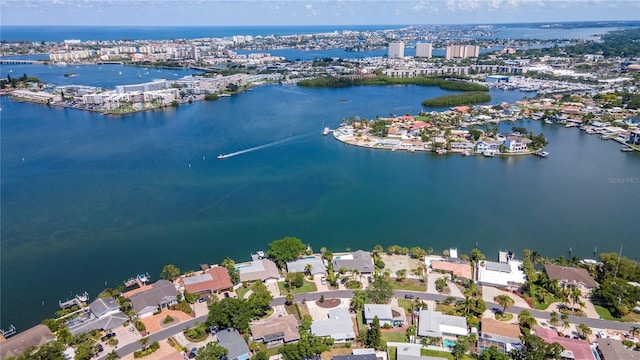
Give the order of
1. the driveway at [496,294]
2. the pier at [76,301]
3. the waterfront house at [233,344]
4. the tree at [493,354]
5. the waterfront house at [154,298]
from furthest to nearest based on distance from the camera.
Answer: the pier at [76,301], the driveway at [496,294], the waterfront house at [154,298], the waterfront house at [233,344], the tree at [493,354]

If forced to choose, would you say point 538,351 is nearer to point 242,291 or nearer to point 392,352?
point 392,352

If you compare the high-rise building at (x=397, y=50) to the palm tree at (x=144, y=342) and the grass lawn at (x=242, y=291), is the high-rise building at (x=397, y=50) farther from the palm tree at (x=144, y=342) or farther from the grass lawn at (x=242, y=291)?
the palm tree at (x=144, y=342)

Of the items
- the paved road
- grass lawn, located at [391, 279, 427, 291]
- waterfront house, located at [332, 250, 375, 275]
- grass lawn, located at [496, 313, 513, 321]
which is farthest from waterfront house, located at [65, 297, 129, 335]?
grass lawn, located at [496, 313, 513, 321]

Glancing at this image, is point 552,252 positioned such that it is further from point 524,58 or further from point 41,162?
point 524,58

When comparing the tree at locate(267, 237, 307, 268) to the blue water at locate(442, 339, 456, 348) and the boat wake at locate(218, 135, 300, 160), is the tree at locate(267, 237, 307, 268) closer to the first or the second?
the blue water at locate(442, 339, 456, 348)

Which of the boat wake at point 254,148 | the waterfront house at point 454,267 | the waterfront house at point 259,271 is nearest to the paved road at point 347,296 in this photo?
the waterfront house at point 259,271

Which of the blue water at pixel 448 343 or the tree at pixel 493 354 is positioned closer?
the tree at pixel 493 354
